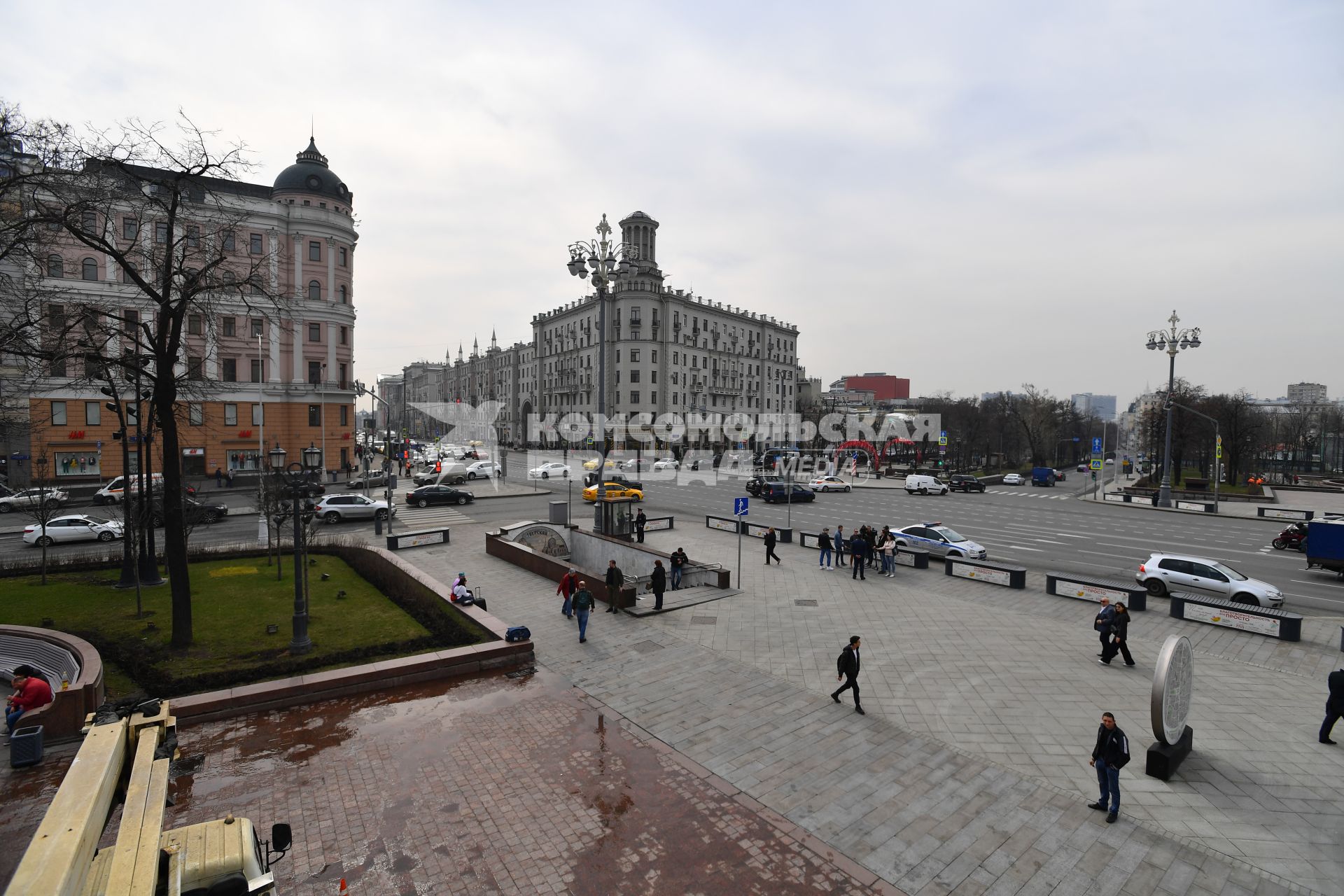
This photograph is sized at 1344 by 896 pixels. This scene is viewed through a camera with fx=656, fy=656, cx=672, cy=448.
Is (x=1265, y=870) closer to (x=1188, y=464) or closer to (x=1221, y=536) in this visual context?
(x=1221, y=536)

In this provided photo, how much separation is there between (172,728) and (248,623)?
10.7 metres

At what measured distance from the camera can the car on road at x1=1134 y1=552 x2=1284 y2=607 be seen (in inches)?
693

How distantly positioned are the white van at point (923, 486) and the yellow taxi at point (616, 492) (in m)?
21.3

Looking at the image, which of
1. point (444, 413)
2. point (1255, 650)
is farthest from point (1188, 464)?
point (444, 413)

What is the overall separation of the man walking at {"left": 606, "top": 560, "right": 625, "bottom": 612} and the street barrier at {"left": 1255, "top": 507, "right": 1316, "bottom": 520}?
39.6 m

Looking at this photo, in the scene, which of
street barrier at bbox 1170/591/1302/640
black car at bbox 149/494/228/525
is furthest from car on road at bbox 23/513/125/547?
street barrier at bbox 1170/591/1302/640

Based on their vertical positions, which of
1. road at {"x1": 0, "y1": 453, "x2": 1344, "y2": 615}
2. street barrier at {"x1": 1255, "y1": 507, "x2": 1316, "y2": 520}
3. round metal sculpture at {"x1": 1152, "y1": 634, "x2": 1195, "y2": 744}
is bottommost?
road at {"x1": 0, "y1": 453, "x2": 1344, "y2": 615}

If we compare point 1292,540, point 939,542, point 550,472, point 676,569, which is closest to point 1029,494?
point 1292,540

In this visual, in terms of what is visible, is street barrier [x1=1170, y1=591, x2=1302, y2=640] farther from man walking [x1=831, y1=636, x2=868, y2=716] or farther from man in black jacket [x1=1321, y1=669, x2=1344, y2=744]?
man walking [x1=831, y1=636, x2=868, y2=716]

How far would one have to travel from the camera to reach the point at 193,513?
2148 centimetres

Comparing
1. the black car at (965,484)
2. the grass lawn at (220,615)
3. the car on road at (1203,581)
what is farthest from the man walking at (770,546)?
the black car at (965,484)

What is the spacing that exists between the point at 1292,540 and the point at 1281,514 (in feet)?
47.8

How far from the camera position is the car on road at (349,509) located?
32625 millimetres

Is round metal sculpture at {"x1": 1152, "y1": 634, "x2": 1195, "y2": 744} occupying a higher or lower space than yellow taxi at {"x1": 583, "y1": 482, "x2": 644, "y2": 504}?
higher
